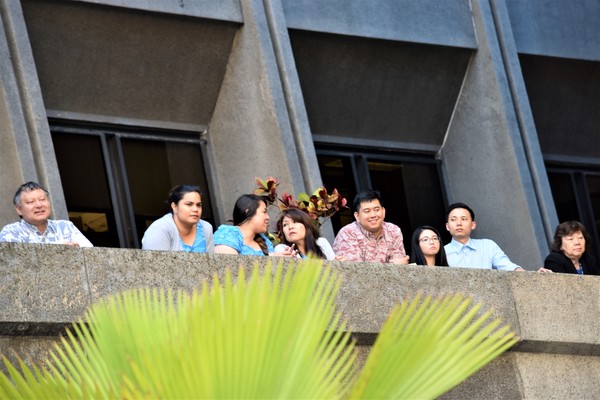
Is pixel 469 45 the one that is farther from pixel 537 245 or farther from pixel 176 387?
pixel 176 387

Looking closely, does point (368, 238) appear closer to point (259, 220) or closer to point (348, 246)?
point (348, 246)

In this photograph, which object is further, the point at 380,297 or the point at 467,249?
the point at 467,249

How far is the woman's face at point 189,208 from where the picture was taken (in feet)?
A: 31.6

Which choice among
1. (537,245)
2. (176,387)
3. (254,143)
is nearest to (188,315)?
(176,387)

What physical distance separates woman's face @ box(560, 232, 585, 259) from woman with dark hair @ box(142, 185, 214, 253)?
10.6ft

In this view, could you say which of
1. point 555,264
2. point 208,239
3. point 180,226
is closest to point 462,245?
point 555,264

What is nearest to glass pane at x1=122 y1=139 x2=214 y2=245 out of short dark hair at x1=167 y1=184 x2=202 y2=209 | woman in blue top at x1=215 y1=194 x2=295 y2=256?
woman in blue top at x1=215 y1=194 x2=295 y2=256

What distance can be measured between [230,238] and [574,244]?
3.09 meters

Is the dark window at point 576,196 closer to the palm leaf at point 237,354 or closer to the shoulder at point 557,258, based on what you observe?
the shoulder at point 557,258

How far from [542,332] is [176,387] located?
674 cm

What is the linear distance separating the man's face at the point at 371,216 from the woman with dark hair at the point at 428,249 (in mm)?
419

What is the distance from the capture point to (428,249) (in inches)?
417

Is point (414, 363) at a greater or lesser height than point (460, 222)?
lesser

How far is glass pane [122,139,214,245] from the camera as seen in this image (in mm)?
15617
